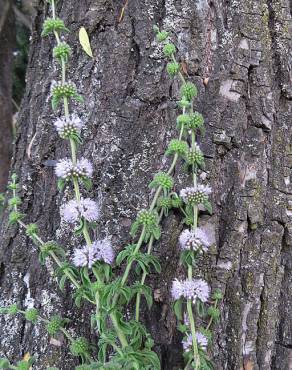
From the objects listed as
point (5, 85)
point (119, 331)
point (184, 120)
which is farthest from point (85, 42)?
point (5, 85)

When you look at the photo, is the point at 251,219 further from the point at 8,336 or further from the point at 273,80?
the point at 8,336

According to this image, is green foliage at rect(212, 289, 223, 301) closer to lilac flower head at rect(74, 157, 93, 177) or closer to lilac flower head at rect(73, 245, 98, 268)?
lilac flower head at rect(73, 245, 98, 268)

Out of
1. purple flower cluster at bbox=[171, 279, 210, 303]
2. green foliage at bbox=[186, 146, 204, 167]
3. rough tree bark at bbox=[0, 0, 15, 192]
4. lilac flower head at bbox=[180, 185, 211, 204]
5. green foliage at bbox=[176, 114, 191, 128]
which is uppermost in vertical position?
rough tree bark at bbox=[0, 0, 15, 192]

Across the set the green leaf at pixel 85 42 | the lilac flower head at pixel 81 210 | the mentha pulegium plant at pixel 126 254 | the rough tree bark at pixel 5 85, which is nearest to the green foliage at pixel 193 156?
the mentha pulegium plant at pixel 126 254

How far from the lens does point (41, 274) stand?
1.58 meters

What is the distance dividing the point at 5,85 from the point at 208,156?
9.48 ft

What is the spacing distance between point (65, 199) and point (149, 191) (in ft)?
0.89

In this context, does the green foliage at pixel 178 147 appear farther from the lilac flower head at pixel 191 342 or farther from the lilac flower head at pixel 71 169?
the lilac flower head at pixel 191 342

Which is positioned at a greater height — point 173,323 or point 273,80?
point 273,80

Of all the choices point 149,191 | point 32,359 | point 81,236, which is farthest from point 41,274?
point 149,191

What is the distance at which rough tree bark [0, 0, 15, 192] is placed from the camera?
3.94 metres

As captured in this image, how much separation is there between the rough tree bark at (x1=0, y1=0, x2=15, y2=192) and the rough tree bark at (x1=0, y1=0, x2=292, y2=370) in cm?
241

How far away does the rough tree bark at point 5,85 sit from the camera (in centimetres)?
394

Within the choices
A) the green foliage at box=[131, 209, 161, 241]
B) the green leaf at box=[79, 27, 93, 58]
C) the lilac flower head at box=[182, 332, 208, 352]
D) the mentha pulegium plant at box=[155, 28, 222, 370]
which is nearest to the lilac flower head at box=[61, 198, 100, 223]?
the green foliage at box=[131, 209, 161, 241]
